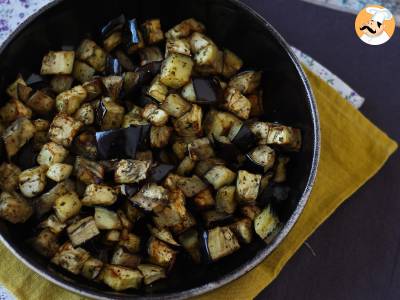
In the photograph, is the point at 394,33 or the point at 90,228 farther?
the point at 394,33

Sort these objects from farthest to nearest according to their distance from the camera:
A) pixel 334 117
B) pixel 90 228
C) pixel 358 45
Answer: pixel 358 45 < pixel 334 117 < pixel 90 228

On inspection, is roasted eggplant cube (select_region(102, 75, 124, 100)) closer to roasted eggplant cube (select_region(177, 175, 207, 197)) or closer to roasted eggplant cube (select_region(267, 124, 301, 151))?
roasted eggplant cube (select_region(177, 175, 207, 197))

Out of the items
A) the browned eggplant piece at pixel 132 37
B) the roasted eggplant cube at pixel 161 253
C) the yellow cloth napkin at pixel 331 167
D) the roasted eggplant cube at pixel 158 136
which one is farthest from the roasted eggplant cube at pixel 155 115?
the yellow cloth napkin at pixel 331 167

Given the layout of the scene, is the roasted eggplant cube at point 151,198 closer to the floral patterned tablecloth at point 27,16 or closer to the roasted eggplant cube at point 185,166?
the roasted eggplant cube at point 185,166

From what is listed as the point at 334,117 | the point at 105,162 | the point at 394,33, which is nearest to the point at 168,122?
the point at 105,162

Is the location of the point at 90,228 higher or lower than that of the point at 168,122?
lower

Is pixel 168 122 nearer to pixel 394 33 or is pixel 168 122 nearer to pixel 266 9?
pixel 266 9

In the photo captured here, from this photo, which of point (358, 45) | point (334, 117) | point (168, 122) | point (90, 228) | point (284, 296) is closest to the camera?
point (90, 228)
